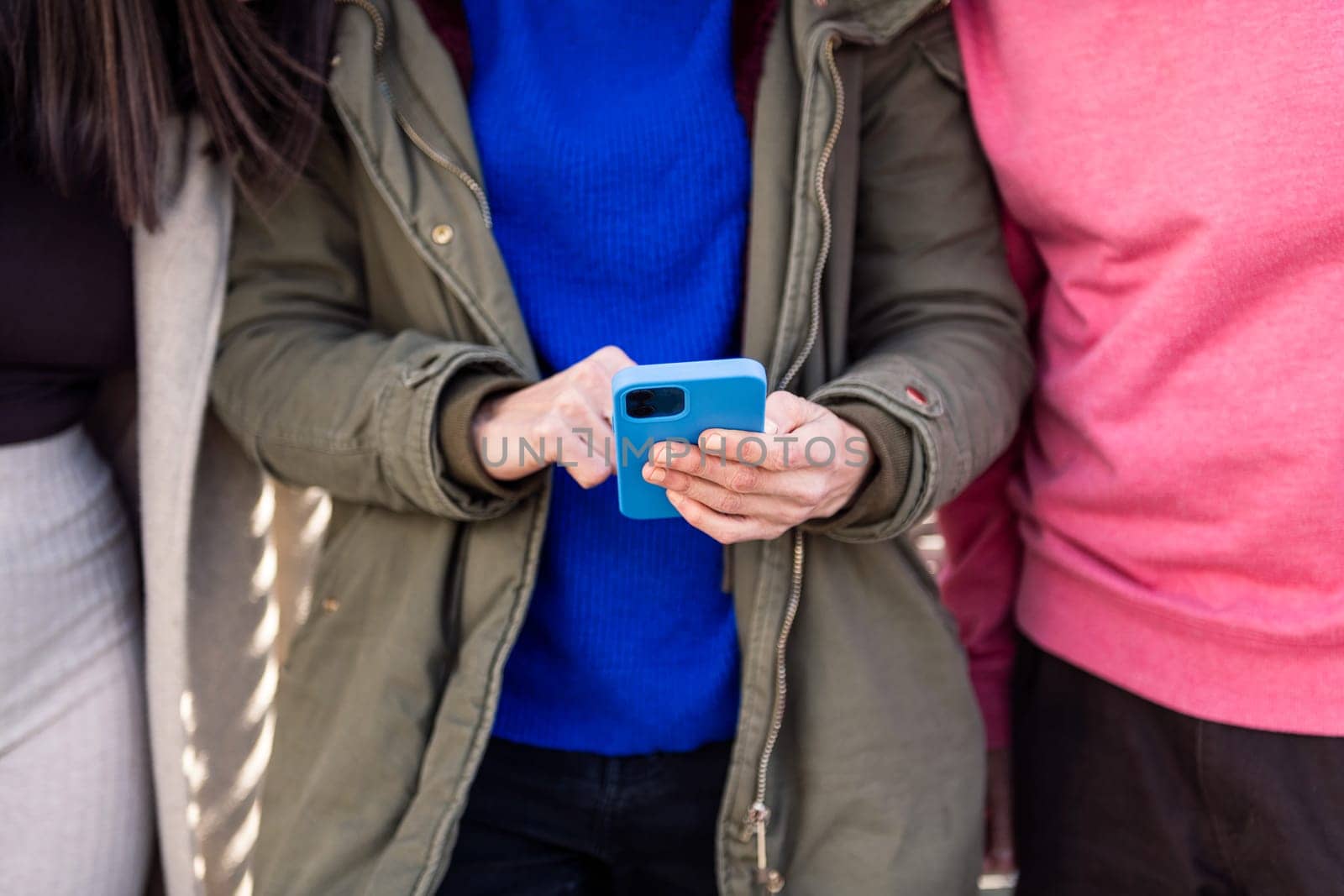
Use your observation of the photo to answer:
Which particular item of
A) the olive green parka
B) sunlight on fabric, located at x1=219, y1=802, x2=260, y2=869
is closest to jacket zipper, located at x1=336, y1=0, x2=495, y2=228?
the olive green parka

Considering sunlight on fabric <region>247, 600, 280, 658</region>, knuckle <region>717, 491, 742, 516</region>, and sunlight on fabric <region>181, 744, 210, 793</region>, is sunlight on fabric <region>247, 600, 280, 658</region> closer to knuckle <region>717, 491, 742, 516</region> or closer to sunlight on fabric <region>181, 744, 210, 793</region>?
sunlight on fabric <region>181, 744, 210, 793</region>

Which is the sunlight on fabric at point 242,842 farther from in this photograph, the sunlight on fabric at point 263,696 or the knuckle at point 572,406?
the knuckle at point 572,406

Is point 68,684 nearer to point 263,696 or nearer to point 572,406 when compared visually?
point 263,696

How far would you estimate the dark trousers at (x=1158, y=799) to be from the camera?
3.51 feet

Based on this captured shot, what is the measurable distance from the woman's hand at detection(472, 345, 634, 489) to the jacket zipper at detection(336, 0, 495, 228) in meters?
0.23

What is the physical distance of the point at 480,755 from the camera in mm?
Answer: 1137

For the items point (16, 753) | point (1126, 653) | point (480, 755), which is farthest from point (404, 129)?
point (1126, 653)

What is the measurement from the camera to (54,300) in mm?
1196

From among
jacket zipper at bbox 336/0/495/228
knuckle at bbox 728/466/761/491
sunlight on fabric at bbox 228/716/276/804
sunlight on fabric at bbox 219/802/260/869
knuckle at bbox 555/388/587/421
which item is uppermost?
jacket zipper at bbox 336/0/495/228

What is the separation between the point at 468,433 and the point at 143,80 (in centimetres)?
53

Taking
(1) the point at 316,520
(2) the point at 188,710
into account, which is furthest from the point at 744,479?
(2) the point at 188,710

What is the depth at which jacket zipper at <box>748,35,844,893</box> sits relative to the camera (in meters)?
1.15

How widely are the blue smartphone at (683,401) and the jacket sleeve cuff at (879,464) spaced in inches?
7.6

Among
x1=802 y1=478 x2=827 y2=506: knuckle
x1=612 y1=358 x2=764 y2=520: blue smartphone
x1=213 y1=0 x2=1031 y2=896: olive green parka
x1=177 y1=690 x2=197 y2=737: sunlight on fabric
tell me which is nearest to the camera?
x1=612 y1=358 x2=764 y2=520: blue smartphone
